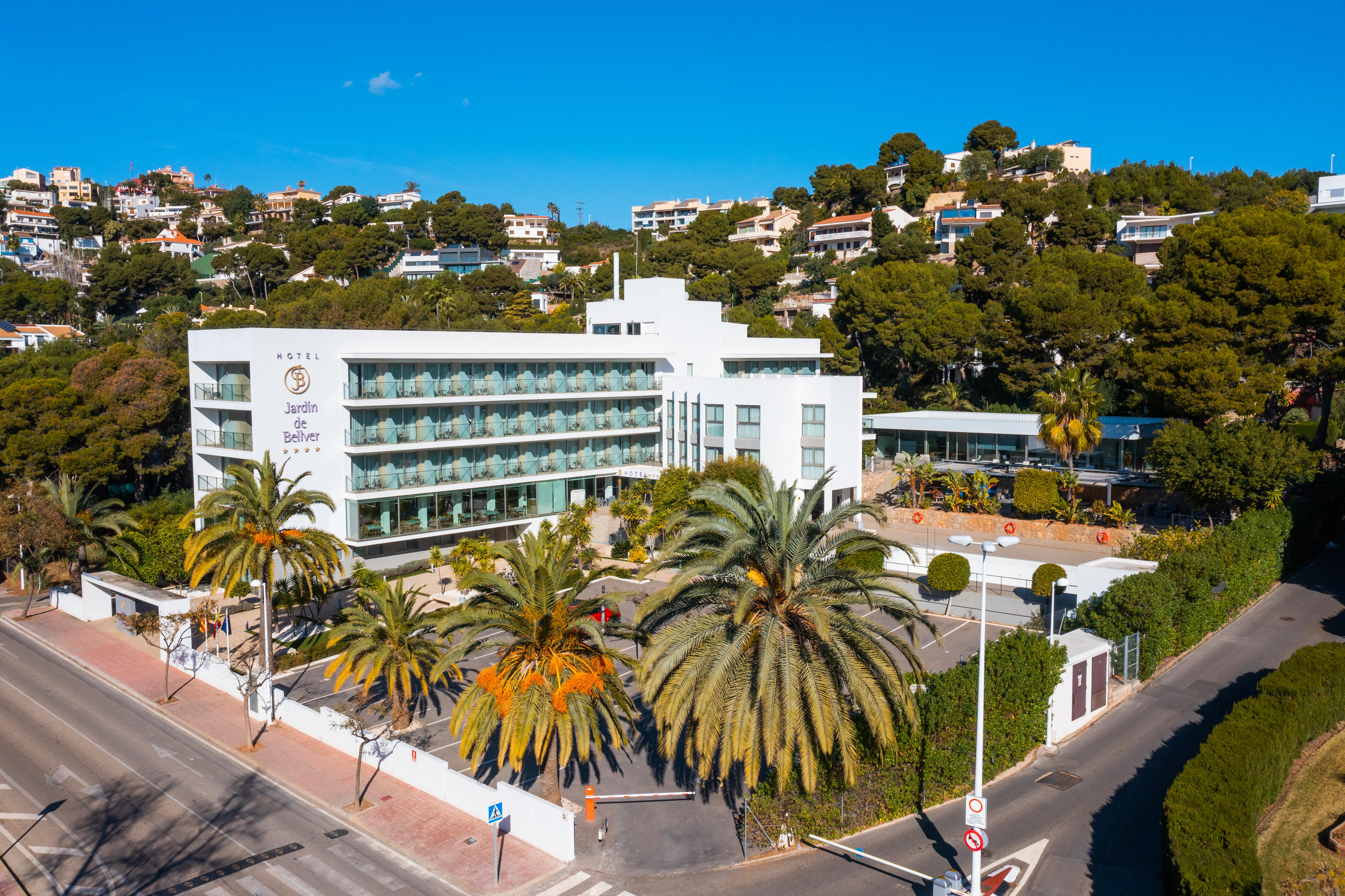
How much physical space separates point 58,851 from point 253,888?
5319 mm

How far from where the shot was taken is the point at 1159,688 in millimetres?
26047

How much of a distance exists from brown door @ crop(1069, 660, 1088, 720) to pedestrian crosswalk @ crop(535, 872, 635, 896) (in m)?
12.9

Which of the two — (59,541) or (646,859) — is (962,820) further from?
(59,541)

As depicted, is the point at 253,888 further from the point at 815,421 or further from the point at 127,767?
the point at 815,421

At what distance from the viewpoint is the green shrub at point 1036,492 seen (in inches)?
1740

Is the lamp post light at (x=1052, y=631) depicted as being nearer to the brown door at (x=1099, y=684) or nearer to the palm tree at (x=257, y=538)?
the brown door at (x=1099, y=684)

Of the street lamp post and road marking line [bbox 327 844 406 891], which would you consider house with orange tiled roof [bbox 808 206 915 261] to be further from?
road marking line [bbox 327 844 406 891]

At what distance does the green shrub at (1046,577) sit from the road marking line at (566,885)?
22.4 meters

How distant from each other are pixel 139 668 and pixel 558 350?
24.0 meters

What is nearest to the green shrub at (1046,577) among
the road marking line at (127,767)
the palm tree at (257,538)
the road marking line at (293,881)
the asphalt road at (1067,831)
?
the asphalt road at (1067,831)

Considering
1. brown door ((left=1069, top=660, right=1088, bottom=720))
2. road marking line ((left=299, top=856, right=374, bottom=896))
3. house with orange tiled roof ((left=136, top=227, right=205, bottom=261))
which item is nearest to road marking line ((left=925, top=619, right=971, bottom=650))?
brown door ((left=1069, top=660, right=1088, bottom=720))

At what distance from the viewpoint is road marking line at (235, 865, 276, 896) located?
17.6 metres

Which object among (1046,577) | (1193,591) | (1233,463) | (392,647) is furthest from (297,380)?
(1233,463)

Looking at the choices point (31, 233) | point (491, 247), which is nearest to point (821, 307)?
point (491, 247)
